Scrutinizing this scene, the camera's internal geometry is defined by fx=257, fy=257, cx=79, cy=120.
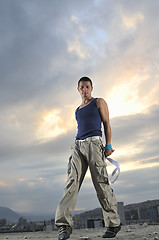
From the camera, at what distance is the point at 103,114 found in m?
4.02

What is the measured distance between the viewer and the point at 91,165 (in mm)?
3752

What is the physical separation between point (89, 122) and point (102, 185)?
95cm

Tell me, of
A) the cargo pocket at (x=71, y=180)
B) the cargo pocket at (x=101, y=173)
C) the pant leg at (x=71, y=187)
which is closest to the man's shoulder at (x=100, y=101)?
the pant leg at (x=71, y=187)

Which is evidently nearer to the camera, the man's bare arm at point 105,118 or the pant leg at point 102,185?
the pant leg at point 102,185

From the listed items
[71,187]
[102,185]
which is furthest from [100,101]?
[71,187]

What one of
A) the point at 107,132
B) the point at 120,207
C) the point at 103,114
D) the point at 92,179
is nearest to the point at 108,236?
the point at 92,179

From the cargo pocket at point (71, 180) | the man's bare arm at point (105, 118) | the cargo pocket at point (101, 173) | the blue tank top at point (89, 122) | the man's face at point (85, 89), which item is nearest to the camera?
the cargo pocket at point (71, 180)

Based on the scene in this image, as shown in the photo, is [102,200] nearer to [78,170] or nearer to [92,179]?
[92,179]

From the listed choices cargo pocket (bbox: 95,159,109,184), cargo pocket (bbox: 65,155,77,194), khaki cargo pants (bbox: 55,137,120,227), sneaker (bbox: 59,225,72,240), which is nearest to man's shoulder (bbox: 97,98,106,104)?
khaki cargo pants (bbox: 55,137,120,227)

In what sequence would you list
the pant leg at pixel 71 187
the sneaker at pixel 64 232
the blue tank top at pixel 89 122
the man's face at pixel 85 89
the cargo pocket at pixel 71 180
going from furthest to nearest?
1. the man's face at pixel 85 89
2. the blue tank top at pixel 89 122
3. the cargo pocket at pixel 71 180
4. the pant leg at pixel 71 187
5. the sneaker at pixel 64 232

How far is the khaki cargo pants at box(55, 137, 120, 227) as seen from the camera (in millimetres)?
3648

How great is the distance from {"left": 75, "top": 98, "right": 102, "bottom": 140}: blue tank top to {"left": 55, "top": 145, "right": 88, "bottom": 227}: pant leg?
0.86 ft

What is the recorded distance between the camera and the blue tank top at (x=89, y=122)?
12.8 ft

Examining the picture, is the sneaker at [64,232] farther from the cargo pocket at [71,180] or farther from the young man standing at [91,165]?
the cargo pocket at [71,180]
